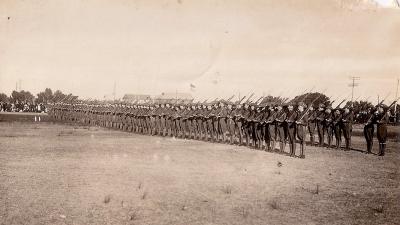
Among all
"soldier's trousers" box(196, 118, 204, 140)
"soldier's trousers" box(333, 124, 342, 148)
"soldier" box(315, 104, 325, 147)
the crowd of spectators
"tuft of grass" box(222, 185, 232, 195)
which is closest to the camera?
"tuft of grass" box(222, 185, 232, 195)

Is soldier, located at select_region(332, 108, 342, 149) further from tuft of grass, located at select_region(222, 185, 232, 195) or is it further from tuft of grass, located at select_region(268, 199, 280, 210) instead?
tuft of grass, located at select_region(268, 199, 280, 210)

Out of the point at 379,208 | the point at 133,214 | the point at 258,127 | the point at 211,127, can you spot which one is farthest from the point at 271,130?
the point at 133,214

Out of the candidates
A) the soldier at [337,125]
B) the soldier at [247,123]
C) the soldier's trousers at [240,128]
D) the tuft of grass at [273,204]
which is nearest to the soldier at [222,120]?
the soldier's trousers at [240,128]

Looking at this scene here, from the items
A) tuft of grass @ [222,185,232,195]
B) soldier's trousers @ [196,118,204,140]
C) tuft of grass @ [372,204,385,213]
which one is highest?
soldier's trousers @ [196,118,204,140]

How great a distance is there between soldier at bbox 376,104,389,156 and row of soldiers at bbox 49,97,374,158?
2240 mm

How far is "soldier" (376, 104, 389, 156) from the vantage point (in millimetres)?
17250

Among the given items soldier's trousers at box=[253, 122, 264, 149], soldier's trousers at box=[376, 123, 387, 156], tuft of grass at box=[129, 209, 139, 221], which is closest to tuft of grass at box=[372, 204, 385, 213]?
tuft of grass at box=[129, 209, 139, 221]

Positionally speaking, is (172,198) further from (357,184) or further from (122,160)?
(122,160)

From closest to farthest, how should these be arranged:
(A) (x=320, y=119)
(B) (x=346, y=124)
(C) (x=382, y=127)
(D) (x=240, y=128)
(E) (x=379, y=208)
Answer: (E) (x=379, y=208) < (C) (x=382, y=127) < (B) (x=346, y=124) < (A) (x=320, y=119) < (D) (x=240, y=128)

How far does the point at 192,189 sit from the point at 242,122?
38.3 ft

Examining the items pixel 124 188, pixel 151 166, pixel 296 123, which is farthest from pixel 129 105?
pixel 124 188

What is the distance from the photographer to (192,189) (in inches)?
389

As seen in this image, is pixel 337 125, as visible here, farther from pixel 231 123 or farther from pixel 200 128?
pixel 200 128

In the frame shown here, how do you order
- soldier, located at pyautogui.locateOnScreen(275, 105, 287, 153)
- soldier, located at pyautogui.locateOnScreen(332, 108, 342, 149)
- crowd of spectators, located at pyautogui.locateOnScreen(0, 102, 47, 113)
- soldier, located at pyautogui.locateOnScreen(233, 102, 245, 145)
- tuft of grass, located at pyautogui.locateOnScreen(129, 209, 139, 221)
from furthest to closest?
1. crowd of spectators, located at pyautogui.locateOnScreen(0, 102, 47, 113)
2. soldier, located at pyautogui.locateOnScreen(233, 102, 245, 145)
3. soldier, located at pyautogui.locateOnScreen(332, 108, 342, 149)
4. soldier, located at pyautogui.locateOnScreen(275, 105, 287, 153)
5. tuft of grass, located at pyautogui.locateOnScreen(129, 209, 139, 221)
